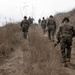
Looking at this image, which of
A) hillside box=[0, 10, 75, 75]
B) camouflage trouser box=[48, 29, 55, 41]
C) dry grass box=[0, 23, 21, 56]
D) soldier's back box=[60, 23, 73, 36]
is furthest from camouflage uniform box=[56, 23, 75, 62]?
camouflage trouser box=[48, 29, 55, 41]

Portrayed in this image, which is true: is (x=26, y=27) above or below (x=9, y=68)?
above

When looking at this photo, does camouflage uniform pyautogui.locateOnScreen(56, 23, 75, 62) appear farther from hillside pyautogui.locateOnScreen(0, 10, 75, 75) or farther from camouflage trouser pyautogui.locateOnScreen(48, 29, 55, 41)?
camouflage trouser pyautogui.locateOnScreen(48, 29, 55, 41)

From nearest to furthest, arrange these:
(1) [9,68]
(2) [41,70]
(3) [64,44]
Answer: (2) [41,70]
(1) [9,68]
(3) [64,44]

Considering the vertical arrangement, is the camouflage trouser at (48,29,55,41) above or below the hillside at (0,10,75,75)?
above

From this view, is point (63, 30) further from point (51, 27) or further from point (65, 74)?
point (51, 27)

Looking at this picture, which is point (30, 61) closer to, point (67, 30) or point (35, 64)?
point (35, 64)

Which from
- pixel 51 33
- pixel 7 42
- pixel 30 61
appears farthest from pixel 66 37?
pixel 51 33

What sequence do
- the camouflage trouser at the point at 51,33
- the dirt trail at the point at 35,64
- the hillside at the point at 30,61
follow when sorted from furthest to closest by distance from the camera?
the camouflage trouser at the point at 51,33, the hillside at the point at 30,61, the dirt trail at the point at 35,64

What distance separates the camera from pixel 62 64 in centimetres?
905

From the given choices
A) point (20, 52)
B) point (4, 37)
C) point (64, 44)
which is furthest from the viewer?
point (4, 37)

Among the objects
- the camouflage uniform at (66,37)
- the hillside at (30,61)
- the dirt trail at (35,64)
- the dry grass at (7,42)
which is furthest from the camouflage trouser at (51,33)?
the camouflage uniform at (66,37)

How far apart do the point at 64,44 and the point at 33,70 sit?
8.52 ft

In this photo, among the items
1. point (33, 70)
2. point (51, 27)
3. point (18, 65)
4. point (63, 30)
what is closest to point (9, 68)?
point (18, 65)

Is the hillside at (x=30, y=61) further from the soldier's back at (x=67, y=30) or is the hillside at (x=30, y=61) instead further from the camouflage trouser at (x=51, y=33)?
the camouflage trouser at (x=51, y=33)
